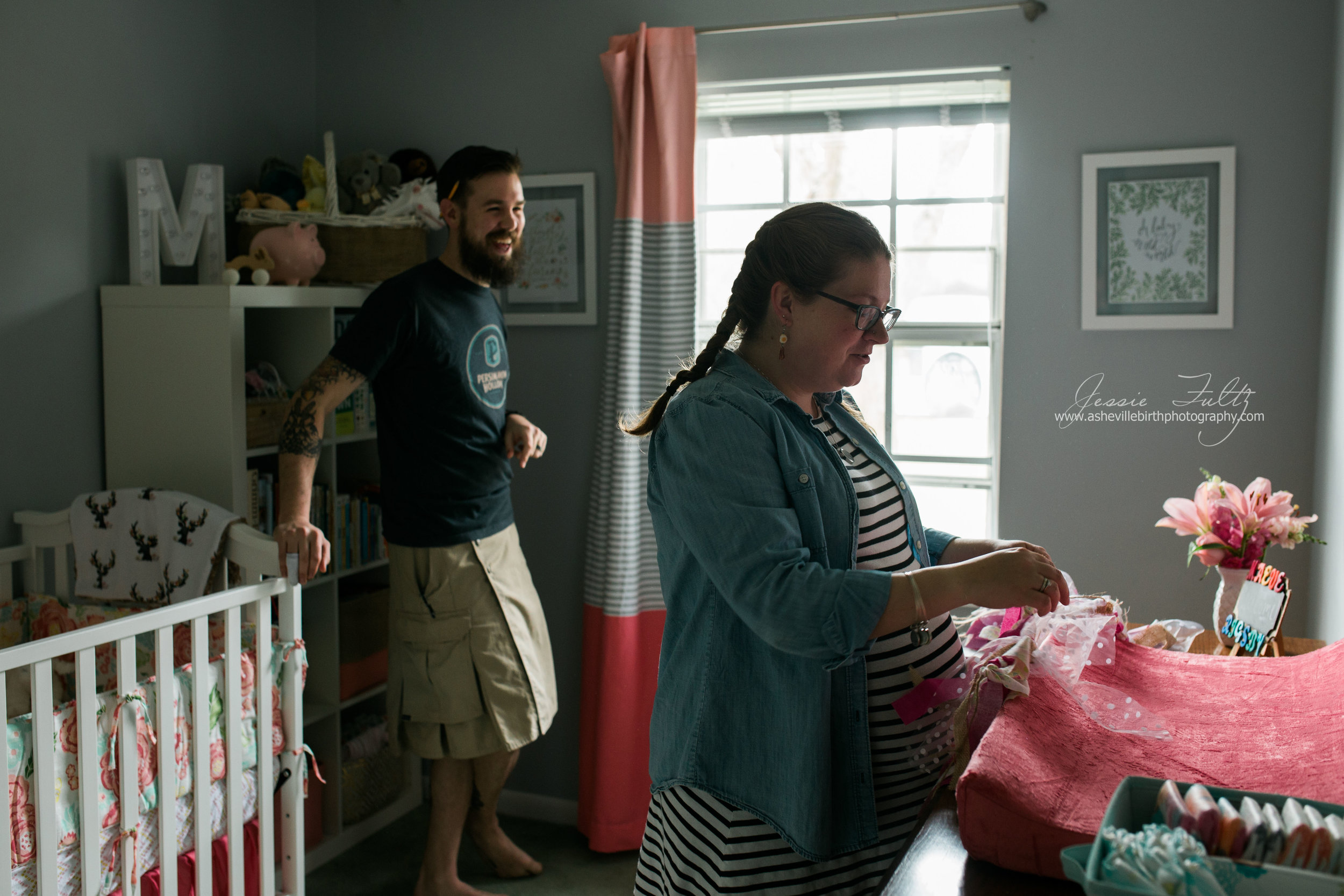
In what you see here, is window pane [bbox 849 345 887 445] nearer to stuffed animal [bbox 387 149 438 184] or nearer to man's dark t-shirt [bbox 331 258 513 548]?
man's dark t-shirt [bbox 331 258 513 548]

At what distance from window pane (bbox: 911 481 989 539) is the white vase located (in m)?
0.82

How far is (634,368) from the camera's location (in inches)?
105

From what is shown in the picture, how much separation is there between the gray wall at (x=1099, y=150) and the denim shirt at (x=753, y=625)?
4.52 ft

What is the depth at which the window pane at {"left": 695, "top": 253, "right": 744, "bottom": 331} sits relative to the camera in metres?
2.84

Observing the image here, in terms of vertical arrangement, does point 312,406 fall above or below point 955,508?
above

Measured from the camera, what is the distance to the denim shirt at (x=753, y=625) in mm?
1076

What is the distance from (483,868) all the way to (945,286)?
1917 millimetres

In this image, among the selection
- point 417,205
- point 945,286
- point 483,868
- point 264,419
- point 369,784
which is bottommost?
point 483,868

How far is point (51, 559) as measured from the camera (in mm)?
2355

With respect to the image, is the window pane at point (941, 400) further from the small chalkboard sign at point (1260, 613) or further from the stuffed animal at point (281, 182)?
the stuffed animal at point (281, 182)

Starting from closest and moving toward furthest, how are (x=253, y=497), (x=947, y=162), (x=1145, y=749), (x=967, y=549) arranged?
(x=1145, y=749) → (x=967, y=549) → (x=253, y=497) → (x=947, y=162)

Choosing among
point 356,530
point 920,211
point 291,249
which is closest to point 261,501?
point 356,530

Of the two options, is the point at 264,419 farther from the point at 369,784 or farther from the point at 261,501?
the point at 369,784

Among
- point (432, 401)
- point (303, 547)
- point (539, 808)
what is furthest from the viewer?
point (539, 808)
